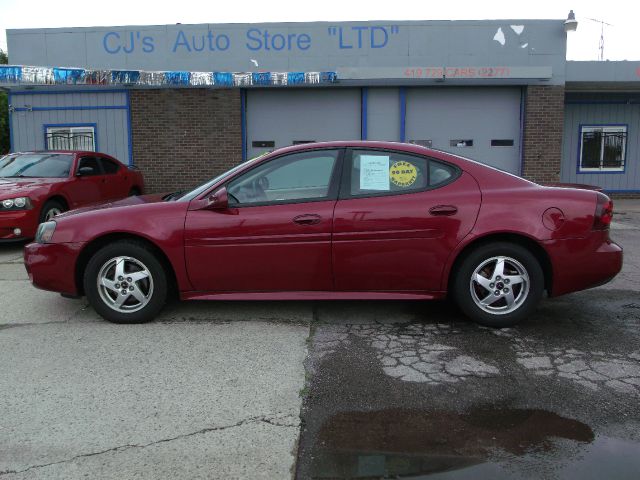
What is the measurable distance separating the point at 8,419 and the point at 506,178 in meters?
3.94

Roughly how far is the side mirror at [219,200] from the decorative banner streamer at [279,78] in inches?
348

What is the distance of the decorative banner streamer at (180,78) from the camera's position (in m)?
12.0

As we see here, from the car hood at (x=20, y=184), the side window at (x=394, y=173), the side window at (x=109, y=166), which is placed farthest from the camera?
the side window at (x=109, y=166)

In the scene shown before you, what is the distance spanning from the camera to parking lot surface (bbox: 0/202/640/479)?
2830mm

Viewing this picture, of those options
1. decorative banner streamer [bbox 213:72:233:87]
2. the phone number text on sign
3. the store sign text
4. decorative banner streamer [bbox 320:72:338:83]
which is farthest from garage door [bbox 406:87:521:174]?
decorative banner streamer [bbox 213:72:233:87]

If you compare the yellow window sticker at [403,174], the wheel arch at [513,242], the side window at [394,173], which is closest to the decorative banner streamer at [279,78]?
the side window at [394,173]

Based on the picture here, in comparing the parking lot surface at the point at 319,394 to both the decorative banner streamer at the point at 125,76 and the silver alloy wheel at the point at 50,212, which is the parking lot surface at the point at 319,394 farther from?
the decorative banner streamer at the point at 125,76

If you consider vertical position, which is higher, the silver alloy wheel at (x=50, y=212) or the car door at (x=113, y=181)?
the car door at (x=113, y=181)

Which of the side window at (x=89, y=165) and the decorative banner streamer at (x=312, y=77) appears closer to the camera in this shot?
the side window at (x=89, y=165)

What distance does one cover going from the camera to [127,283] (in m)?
4.81

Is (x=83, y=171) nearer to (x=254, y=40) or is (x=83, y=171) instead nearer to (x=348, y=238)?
(x=254, y=40)

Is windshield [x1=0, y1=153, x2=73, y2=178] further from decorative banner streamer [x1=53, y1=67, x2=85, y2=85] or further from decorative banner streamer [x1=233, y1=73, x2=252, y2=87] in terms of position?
decorative banner streamer [x1=233, y1=73, x2=252, y2=87]

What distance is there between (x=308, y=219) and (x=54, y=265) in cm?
219

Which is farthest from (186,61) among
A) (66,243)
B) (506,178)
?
(506,178)
